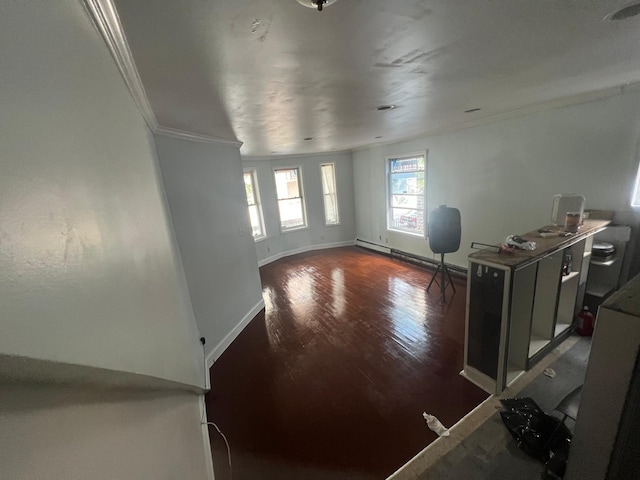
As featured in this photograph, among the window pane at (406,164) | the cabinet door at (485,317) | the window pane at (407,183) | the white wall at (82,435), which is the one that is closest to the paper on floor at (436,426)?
the cabinet door at (485,317)

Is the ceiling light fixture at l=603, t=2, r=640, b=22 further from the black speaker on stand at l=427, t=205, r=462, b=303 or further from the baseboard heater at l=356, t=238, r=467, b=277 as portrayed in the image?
the baseboard heater at l=356, t=238, r=467, b=277

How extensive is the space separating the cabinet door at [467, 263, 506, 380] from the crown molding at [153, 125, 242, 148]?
286cm

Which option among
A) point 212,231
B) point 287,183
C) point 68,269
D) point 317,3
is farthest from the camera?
point 287,183

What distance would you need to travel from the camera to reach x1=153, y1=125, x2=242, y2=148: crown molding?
220 centimetres

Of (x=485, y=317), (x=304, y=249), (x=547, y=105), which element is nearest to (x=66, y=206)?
(x=485, y=317)

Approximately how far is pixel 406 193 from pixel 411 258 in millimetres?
1388

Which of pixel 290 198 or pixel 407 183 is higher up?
pixel 407 183

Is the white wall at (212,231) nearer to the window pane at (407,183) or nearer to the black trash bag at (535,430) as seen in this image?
the black trash bag at (535,430)

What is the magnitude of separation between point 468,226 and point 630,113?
2062 mm

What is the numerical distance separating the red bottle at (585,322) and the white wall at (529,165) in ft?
3.60

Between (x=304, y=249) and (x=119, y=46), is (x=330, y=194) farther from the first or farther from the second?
(x=119, y=46)

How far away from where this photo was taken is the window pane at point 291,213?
6344 mm

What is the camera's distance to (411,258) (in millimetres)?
5359

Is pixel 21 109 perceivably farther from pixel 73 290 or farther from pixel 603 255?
pixel 603 255
